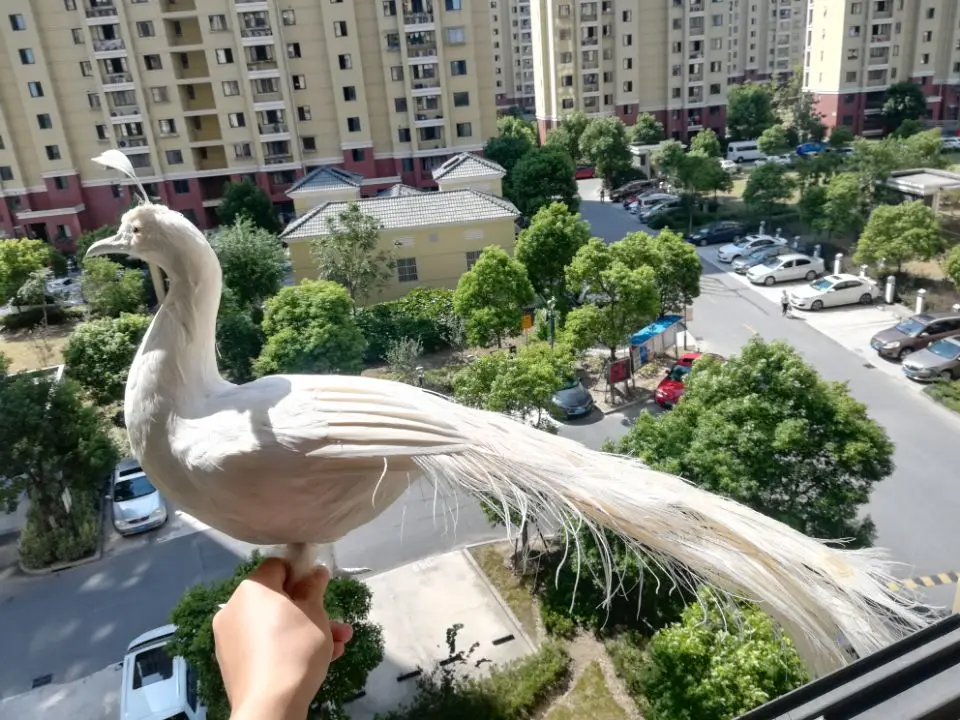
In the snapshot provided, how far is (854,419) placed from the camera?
636 cm

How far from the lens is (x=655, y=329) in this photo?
14.1m

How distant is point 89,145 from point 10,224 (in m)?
3.91

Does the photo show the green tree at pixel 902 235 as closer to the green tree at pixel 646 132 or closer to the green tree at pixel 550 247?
the green tree at pixel 550 247

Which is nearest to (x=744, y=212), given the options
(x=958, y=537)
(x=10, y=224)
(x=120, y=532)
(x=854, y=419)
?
(x=958, y=537)

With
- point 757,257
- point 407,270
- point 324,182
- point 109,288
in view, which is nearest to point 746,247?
point 757,257

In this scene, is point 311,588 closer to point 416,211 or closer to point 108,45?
point 416,211

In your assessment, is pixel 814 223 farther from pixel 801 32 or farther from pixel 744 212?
pixel 801 32

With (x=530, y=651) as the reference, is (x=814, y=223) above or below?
above

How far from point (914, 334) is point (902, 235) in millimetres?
3566

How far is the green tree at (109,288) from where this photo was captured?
1631 cm

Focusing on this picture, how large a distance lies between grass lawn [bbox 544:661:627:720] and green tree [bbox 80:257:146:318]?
14053 millimetres

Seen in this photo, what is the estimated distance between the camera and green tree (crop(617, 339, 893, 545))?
6121 mm

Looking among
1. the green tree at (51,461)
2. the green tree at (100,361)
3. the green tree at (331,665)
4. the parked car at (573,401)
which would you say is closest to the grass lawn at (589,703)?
the green tree at (331,665)

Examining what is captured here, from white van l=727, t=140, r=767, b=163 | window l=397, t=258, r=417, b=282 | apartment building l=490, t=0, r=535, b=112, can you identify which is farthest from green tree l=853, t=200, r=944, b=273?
apartment building l=490, t=0, r=535, b=112
